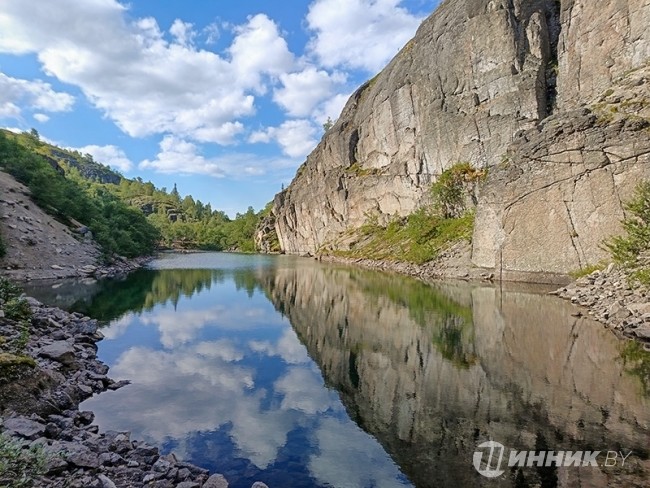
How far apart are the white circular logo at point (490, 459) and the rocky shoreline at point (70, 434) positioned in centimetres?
498

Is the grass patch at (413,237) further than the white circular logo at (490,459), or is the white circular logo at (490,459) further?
the grass patch at (413,237)

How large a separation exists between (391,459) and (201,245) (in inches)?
6891

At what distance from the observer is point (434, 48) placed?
7931cm

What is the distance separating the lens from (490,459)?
10.1 meters

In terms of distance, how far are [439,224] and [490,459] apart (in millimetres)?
61118

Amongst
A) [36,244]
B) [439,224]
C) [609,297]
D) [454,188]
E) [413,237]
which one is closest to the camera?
[609,297]

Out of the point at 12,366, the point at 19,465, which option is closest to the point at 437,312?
the point at 12,366

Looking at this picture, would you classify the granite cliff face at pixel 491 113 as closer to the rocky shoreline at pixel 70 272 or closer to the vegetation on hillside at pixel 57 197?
the rocky shoreline at pixel 70 272

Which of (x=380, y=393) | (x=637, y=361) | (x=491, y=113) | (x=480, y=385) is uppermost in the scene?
(x=491, y=113)

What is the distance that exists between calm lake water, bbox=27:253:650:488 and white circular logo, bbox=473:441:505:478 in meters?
0.18

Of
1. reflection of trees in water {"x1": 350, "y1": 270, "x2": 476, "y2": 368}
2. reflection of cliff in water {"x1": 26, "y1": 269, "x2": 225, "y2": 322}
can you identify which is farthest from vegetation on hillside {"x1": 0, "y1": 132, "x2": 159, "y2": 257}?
reflection of trees in water {"x1": 350, "y1": 270, "x2": 476, "y2": 368}

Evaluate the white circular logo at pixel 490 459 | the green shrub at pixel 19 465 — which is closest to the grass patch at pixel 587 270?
the white circular logo at pixel 490 459

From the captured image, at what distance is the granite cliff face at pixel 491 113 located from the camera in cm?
4131

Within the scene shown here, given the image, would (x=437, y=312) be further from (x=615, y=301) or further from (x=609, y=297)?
(x=609, y=297)
